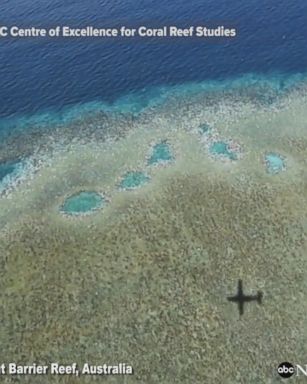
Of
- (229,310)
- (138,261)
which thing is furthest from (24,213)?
(229,310)

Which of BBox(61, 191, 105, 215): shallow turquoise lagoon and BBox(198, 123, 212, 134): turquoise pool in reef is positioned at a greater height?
BBox(198, 123, 212, 134): turquoise pool in reef

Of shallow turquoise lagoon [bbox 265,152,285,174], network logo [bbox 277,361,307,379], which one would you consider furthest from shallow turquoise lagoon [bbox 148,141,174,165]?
network logo [bbox 277,361,307,379]

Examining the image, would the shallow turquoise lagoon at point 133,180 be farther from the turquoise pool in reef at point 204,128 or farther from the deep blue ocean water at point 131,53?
the deep blue ocean water at point 131,53

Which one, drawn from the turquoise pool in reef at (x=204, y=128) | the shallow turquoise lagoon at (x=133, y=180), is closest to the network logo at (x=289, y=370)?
the shallow turquoise lagoon at (x=133, y=180)

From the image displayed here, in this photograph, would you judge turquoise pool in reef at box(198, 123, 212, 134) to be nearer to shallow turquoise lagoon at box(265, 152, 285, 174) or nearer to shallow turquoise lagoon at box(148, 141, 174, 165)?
shallow turquoise lagoon at box(148, 141, 174, 165)

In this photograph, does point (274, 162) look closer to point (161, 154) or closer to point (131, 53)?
point (161, 154)
